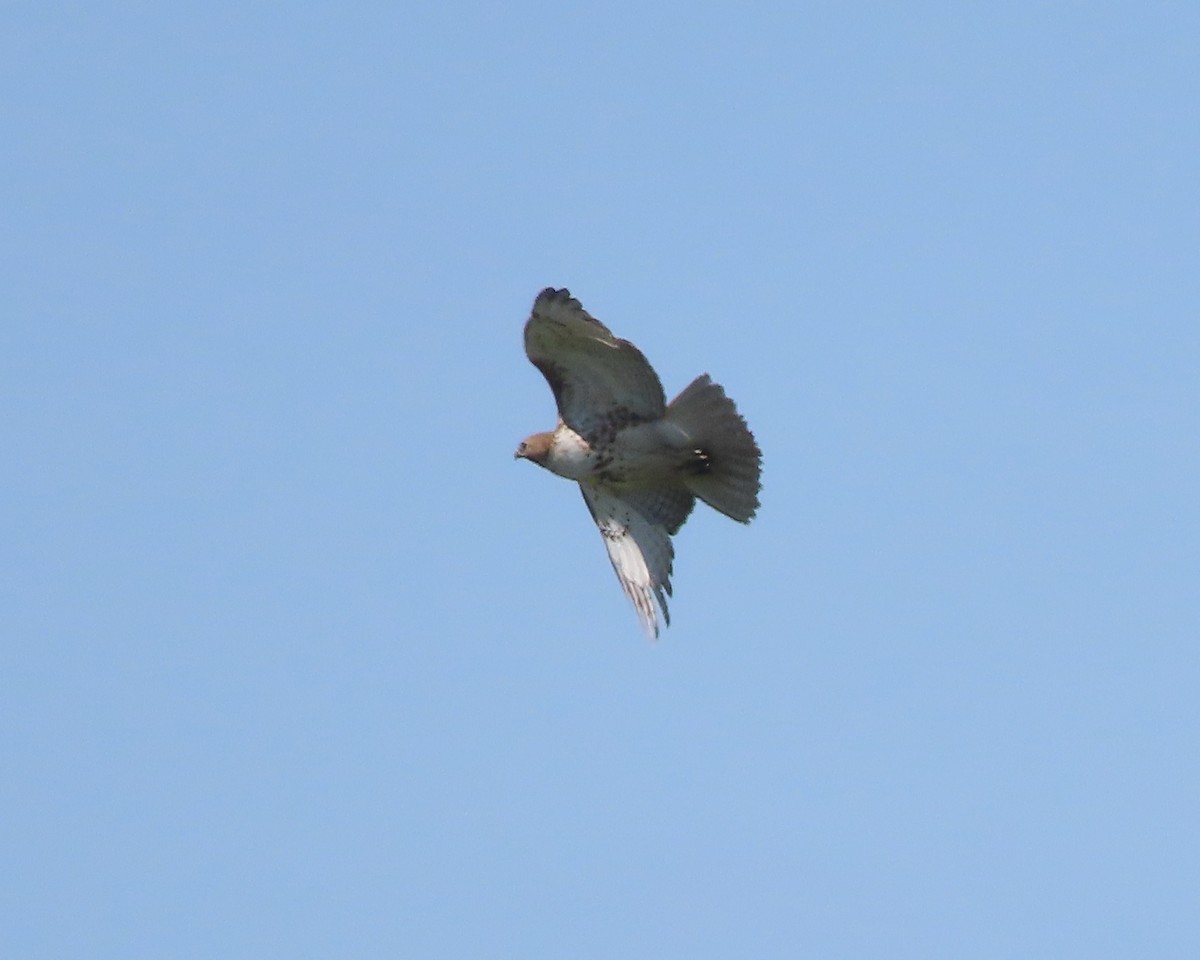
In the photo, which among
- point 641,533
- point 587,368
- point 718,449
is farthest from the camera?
point 641,533

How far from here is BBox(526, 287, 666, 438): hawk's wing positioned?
43.4 feet

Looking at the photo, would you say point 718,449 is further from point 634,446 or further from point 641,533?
point 641,533

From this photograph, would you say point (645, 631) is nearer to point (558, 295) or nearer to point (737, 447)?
point (737, 447)

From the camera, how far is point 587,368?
13.6 metres

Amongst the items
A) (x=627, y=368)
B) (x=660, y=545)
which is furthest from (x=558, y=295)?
(x=660, y=545)

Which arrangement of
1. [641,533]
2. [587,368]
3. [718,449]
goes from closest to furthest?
[587,368] < [718,449] < [641,533]

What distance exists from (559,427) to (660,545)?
3.14ft

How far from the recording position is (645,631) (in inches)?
557

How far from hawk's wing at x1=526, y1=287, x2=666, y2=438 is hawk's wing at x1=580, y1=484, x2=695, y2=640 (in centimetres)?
63

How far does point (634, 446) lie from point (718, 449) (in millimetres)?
467

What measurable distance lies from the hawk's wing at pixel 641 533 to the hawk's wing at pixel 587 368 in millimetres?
633

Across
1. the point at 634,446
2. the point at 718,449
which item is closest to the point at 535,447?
the point at 634,446

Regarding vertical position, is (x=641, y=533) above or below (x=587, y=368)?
below

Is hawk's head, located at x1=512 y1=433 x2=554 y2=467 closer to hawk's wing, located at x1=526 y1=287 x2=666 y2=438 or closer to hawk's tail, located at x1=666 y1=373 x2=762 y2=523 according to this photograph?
hawk's wing, located at x1=526 y1=287 x2=666 y2=438
